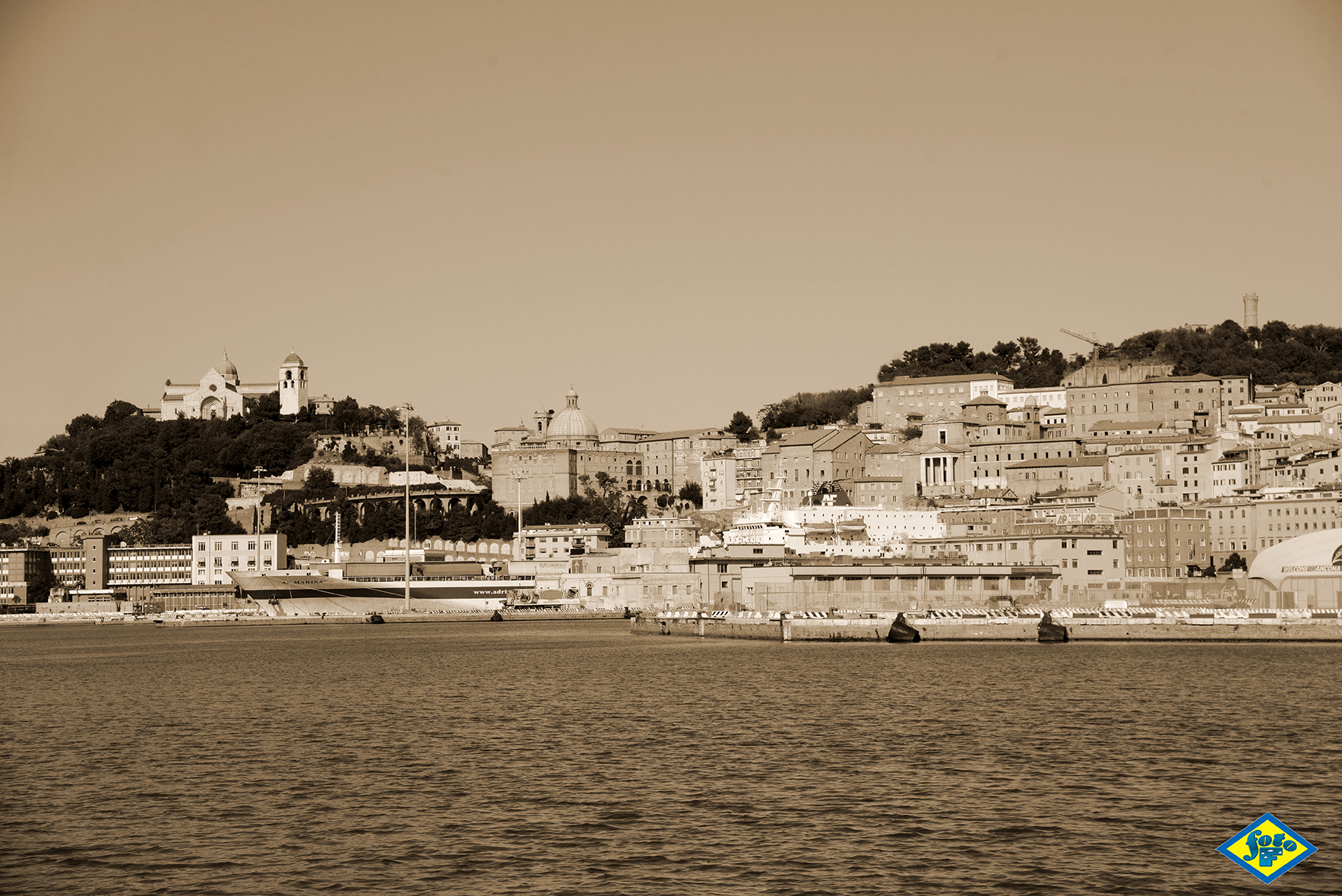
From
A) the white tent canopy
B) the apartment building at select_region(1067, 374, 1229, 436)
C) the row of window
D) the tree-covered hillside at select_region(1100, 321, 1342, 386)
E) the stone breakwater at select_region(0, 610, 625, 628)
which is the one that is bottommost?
the stone breakwater at select_region(0, 610, 625, 628)

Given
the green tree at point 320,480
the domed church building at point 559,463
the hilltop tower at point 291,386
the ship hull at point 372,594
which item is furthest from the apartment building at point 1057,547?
the hilltop tower at point 291,386

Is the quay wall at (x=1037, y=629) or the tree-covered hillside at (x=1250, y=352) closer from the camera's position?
the quay wall at (x=1037, y=629)

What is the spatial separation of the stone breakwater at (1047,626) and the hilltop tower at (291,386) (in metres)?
87.4

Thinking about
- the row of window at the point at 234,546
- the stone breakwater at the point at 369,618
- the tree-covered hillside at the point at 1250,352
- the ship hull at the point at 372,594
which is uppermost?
the tree-covered hillside at the point at 1250,352

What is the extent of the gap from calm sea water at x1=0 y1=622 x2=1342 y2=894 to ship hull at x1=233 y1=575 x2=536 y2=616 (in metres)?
49.5

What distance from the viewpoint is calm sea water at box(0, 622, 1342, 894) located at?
14.1m

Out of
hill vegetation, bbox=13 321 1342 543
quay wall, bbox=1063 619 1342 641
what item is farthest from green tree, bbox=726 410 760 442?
quay wall, bbox=1063 619 1342 641

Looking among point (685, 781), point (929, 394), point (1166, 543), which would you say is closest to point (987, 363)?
point (929, 394)

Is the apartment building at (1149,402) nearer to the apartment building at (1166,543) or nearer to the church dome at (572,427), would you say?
the apartment building at (1166,543)

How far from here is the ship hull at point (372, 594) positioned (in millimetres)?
85250

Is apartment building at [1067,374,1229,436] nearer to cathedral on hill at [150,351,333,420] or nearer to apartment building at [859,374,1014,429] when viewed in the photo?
apartment building at [859,374,1014,429]

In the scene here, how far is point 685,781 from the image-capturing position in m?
18.8

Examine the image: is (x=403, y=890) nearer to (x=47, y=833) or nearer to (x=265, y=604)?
(x=47, y=833)

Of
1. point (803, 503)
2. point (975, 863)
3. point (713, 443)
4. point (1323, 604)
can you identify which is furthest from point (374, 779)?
point (713, 443)
